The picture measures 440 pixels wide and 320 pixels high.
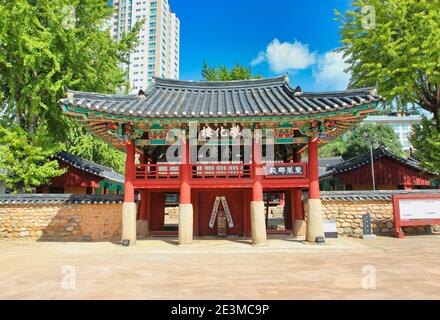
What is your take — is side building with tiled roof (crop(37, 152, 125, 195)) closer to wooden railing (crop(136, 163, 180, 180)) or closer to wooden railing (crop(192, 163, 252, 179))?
wooden railing (crop(136, 163, 180, 180))

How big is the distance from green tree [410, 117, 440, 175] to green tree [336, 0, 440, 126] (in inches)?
25.3

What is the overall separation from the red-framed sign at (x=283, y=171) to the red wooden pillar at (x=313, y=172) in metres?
0.35

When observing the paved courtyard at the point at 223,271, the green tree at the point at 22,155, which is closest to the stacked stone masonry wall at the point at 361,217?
the paved courtyard at the point at 223,271

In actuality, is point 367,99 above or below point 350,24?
below

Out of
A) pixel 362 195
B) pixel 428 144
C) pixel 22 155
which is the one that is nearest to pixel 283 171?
pixel 362 195

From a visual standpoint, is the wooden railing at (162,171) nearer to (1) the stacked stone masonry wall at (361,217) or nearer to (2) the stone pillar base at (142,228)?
(2) the stone pillar base at (142,228)

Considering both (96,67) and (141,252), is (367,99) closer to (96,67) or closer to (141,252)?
(141,252)

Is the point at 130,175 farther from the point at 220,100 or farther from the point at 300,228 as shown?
the point at 300,228

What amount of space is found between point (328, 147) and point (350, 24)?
1327 inches

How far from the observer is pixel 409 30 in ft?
55.9

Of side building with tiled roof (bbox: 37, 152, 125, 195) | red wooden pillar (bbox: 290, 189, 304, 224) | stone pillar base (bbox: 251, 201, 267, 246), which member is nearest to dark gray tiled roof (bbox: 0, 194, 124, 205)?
side building with tiled roof (bbox: 37, 152, 125, 195)

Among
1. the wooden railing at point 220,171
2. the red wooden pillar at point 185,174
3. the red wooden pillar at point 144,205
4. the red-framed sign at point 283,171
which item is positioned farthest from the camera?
the red wooden pillar at point 144,205

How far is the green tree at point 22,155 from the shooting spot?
49.1 ft

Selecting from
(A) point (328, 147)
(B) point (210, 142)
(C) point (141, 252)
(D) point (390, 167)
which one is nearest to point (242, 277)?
(C) point (141, 252)
